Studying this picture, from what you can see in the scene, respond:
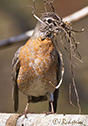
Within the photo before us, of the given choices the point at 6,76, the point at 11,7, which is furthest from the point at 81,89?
the point at 11,7

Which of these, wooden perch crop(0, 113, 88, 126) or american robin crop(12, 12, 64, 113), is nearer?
wooden perch crop(0, 113, 88, 126)

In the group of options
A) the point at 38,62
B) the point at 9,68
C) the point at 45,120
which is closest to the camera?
the point at 45,120

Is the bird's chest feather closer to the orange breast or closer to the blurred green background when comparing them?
the orange breast

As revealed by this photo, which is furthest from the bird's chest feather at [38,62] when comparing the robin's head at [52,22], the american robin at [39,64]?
the robin's head at [52,22]

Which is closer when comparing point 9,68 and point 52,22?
point 52,22

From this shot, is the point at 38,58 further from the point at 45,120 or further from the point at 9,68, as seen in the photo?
the point at 9,68

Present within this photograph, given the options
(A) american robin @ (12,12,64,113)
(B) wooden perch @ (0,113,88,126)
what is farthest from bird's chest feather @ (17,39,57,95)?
(B) wooden perch @ (0,113,88,126)

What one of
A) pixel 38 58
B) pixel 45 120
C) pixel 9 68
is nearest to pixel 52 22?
pixel 38 58

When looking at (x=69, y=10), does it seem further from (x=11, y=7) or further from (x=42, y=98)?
(x=42, y=98)
